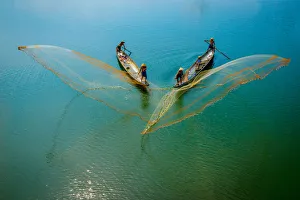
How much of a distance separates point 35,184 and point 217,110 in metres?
5.26

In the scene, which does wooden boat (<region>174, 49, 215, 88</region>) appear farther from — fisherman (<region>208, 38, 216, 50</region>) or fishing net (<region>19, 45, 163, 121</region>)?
fishing net (<region>19, 45, 163, 121</region>)

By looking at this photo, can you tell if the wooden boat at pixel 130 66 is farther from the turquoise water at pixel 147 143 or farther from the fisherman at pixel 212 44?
the fisherman at pixel 212 44

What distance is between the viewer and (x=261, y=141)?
22.8 feet

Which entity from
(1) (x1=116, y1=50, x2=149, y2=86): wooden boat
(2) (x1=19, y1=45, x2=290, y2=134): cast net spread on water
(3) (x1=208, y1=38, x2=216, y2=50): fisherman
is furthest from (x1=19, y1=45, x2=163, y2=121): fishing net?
(3) (x1=208, y1=38, x2=216, y2=50): fisherman

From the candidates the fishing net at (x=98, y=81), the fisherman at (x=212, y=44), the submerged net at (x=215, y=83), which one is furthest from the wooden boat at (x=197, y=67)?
the fishing net at (x=98, y=81)

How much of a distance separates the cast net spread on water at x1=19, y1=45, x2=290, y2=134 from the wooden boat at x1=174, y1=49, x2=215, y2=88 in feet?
0.87

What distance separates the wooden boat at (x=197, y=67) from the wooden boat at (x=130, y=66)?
4.19 feet

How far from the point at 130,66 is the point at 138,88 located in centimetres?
168

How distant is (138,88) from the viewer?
A: 8.60 metres

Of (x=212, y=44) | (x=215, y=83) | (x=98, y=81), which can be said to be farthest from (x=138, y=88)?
(x=212, y=44)

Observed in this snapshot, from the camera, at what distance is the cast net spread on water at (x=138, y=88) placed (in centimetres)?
772

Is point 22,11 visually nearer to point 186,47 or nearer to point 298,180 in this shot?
point 186,47

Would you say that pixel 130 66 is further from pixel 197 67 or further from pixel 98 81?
pixel 197 67

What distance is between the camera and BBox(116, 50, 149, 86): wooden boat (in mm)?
8816
